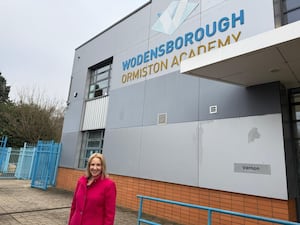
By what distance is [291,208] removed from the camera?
425 cm

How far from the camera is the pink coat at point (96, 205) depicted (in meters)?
2.32

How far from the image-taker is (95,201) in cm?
233

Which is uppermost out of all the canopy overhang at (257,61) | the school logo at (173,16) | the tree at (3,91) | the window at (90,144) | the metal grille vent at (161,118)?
the tree at (3,91)

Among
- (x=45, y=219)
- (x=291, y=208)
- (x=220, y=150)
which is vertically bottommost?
(x=45, y=219)

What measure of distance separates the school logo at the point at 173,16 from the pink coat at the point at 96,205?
6090mm

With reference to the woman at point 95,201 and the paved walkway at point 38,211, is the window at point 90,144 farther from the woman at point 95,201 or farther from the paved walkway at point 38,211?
the woman at point 95,201

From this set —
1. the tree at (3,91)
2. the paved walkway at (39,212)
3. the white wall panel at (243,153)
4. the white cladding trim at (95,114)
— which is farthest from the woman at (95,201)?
the tree at (3,91)

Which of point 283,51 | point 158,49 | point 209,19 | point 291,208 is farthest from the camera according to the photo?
point 158,49

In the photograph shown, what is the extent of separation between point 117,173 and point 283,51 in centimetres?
614

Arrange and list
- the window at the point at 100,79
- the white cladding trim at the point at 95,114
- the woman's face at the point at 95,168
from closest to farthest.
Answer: the woman's face at the point at 95,168 → the white cladding trim at the point at 95,114 → the window at the point at 100,79

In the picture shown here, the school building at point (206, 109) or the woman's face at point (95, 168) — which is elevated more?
the school building at point (206, 109)

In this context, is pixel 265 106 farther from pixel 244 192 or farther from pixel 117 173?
pixel 117 173

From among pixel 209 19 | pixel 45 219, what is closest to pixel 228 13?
pixel 209 19

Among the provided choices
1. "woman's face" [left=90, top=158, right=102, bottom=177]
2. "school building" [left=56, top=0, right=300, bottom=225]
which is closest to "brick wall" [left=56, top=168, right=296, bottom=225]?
"school building" [left=56, top=0, right=300, bottom=225]
